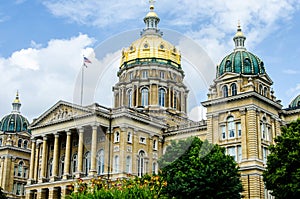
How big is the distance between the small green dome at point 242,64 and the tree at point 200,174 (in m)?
16.9

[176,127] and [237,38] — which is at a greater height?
[237,38]

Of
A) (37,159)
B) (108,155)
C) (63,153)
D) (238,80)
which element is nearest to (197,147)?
(238,80)

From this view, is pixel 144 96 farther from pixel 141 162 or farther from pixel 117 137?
pixel 117 137

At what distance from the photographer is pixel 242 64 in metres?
69.9

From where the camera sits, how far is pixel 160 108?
89750 mm

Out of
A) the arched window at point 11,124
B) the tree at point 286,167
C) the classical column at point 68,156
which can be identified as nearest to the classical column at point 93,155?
the classical column at point 68,156

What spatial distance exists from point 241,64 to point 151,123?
17.5 m

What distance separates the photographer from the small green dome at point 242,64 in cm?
6962

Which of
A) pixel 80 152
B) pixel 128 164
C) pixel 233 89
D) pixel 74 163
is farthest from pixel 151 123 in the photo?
pixel 233 89

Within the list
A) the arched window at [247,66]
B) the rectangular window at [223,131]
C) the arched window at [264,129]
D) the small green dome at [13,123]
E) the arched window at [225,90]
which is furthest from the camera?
the small green dome at [13,123]

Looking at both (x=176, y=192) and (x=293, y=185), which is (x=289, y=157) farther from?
(x=176, y=192)

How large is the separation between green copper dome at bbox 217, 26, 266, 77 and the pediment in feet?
68.9

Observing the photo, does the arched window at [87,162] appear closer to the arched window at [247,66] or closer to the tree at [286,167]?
the arched window at [247,66]

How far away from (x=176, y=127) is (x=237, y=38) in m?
17.4
